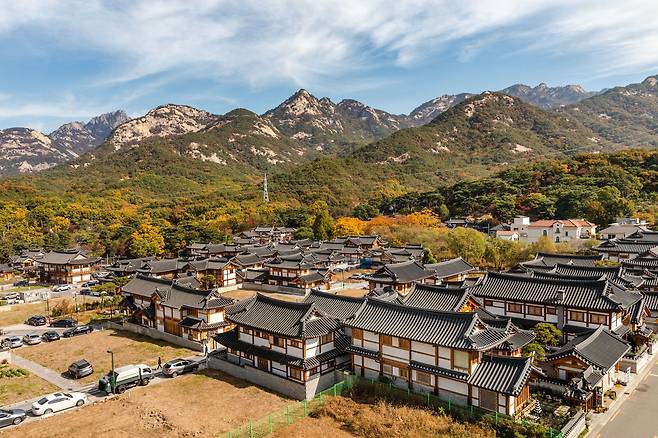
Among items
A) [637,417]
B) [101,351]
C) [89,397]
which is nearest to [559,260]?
[637,417]

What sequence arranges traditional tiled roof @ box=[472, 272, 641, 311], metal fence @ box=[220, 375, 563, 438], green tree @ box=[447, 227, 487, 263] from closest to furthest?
metal fence @ box=[220, 375, 563, 438] → traditional tiled roof @ box=[472, 272, 641, 311] → green tree @ box=[447, 227, 487, 263]

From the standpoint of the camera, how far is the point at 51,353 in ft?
124

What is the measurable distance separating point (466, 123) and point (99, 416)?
193115 mm

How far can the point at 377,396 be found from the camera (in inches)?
1019

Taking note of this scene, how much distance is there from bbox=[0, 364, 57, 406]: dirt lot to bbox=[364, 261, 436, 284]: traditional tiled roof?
3378 centimetres

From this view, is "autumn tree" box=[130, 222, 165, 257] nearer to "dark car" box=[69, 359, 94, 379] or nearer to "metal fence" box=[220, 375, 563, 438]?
"dark car" box=[69, 359, 94, 379]

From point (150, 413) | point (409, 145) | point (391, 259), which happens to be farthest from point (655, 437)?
point (409, 145)

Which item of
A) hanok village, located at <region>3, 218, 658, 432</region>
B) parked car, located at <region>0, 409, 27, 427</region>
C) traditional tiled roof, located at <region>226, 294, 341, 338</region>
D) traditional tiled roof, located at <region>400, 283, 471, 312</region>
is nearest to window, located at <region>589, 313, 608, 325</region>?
hanok village, located at <region>3, 218, 658, 432</region>

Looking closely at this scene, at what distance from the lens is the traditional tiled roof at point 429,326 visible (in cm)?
2373

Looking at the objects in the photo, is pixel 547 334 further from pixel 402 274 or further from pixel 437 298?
pixel 402 274

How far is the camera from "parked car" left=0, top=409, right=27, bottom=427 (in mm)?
23931

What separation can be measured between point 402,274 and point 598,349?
87.5 ft

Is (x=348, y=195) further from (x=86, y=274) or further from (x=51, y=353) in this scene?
(x=51, y=353)

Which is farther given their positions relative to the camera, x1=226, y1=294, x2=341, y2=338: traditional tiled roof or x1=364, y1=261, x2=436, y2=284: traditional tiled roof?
x1=364, y1=261, x2=436, y2=284: traditional tiled roof
